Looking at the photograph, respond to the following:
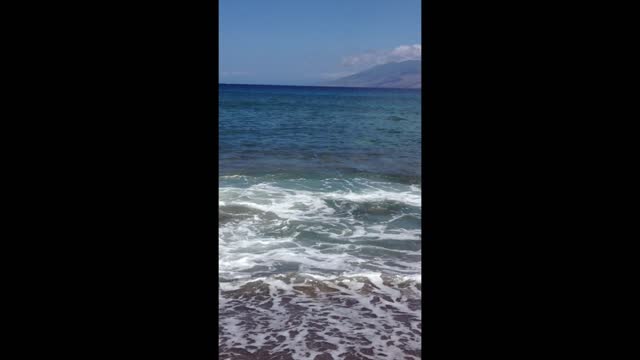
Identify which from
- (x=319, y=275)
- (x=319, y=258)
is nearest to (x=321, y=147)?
(x=319, y=258)

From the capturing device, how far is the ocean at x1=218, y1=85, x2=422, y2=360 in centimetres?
436

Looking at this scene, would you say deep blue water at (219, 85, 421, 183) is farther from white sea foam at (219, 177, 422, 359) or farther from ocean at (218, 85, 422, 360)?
white sea foam at (219, 177, 422, 359)

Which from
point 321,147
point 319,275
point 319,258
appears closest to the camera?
point 319,275

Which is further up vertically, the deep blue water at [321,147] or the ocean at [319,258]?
the deep blue water at [321,147]

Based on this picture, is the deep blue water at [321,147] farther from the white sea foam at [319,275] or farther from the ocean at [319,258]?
the white sea foam at [319,275]

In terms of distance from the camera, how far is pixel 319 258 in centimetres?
662

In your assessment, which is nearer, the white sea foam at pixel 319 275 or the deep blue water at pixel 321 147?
the white sea foam at pixel 319 275

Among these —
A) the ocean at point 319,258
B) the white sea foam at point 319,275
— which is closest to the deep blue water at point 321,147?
the ocean at point 319,258

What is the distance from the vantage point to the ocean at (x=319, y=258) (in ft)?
14.3

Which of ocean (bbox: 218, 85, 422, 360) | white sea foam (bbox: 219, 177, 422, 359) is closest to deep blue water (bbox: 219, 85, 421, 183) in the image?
ocean (bbox: 218, 85, 422, 360)

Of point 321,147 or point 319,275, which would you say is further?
point 321,147

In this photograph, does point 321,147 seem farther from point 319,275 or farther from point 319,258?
point 319,275

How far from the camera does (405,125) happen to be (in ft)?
90.5
